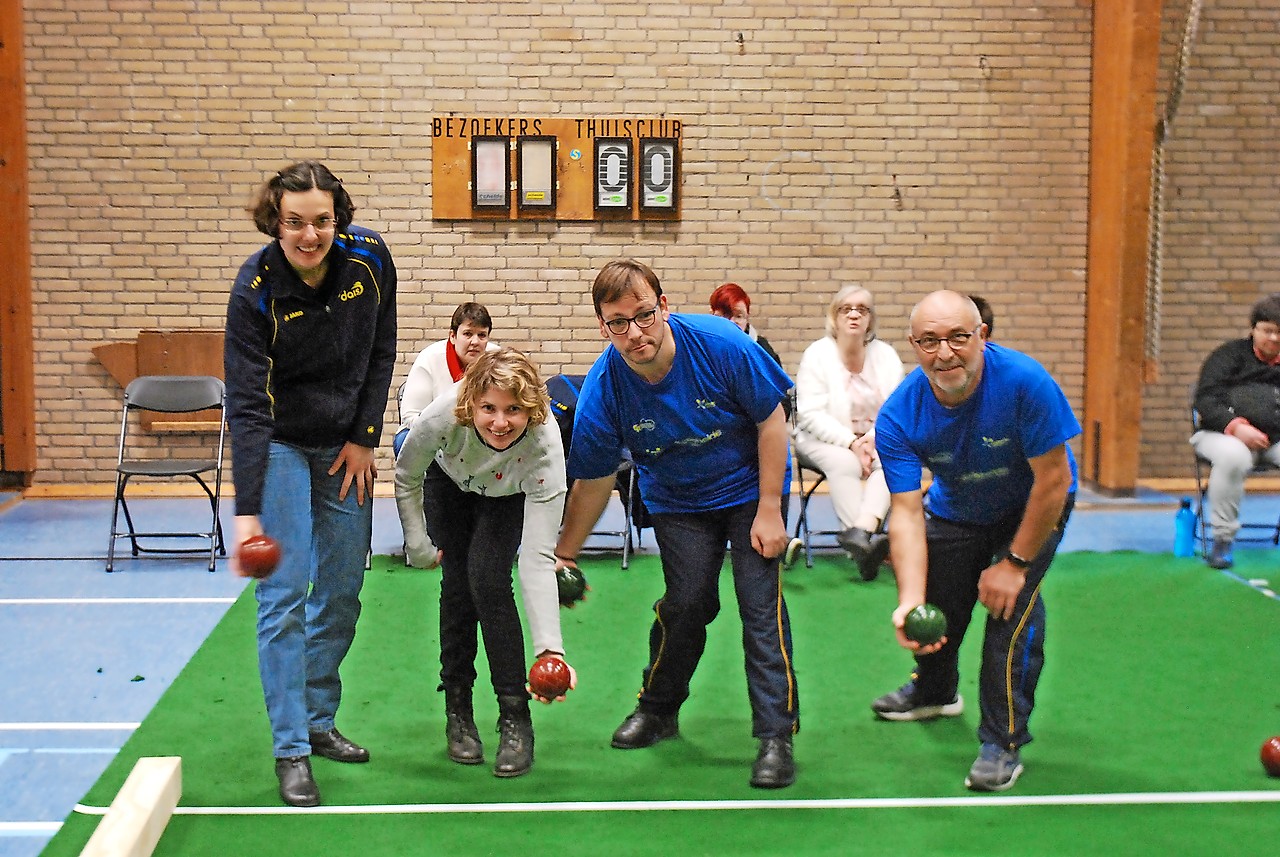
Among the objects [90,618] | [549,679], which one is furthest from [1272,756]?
[90,618]

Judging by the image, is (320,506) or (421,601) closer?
(320,506)

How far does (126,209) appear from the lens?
932cm

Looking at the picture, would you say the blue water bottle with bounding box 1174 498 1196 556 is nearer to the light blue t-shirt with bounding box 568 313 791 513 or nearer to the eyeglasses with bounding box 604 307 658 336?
the light blue t-shirt with bounding box 568 313 791 513

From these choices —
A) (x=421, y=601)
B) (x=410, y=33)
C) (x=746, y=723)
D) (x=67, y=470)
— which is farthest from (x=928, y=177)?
(x=67, y=470)

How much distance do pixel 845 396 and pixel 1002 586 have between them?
331cm

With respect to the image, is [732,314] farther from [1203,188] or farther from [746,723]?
[1203,188]

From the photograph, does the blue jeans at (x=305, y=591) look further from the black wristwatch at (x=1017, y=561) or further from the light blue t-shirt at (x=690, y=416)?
the black wristwatch at (x=1017, y=561)

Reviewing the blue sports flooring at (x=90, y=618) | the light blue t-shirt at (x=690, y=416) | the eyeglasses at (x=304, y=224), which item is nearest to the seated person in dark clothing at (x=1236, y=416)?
the blue sports flooring at (x=90, y=618)

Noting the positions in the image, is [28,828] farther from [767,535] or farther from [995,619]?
[995,619]

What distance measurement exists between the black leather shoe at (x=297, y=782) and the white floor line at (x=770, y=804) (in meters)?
0.03

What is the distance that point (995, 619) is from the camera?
3.99 meters

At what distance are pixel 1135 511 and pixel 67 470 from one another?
7482 millimetres

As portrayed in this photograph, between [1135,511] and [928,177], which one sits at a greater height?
[928,177]

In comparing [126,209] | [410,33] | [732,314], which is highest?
[410,33]
